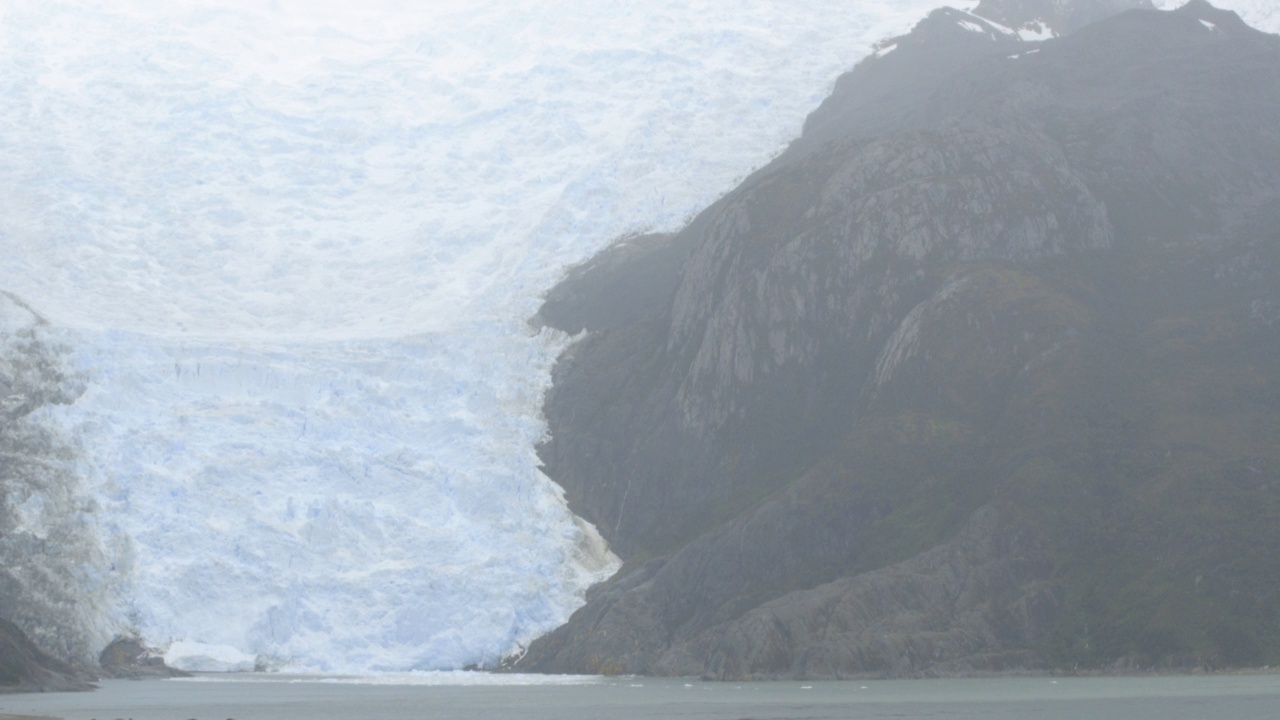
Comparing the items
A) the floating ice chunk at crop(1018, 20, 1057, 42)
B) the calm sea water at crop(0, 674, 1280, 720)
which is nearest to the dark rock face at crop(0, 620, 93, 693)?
the calm sea water at crop(0, 674, 1280, 720)

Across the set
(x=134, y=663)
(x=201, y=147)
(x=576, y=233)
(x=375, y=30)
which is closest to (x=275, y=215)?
(x=201, y=147)

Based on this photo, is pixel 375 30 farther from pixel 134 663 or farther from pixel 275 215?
pixel 134 663

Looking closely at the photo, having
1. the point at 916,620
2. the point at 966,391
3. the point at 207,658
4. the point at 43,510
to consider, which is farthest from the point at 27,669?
the point at 966,391

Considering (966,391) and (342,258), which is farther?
(342,258)

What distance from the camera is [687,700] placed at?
50625mm

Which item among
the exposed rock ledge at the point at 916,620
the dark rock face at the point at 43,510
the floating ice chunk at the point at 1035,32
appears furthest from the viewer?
the floating ice chunk at the point at 1035,32

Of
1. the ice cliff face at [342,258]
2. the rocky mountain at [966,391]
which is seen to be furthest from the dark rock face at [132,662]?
the rocky mountain at [966,391]

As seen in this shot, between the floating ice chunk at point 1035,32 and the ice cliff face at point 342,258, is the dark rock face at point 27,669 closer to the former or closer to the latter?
the ice cliff face at point 342,258

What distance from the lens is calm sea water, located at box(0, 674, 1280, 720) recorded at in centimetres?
4188

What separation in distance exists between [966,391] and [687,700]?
1084 inches

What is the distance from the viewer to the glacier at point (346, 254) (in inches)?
2982

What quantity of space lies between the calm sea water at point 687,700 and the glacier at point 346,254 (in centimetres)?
1050

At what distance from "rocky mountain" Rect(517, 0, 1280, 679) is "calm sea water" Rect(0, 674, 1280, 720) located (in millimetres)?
3958

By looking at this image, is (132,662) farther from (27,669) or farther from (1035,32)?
(1035,32)
